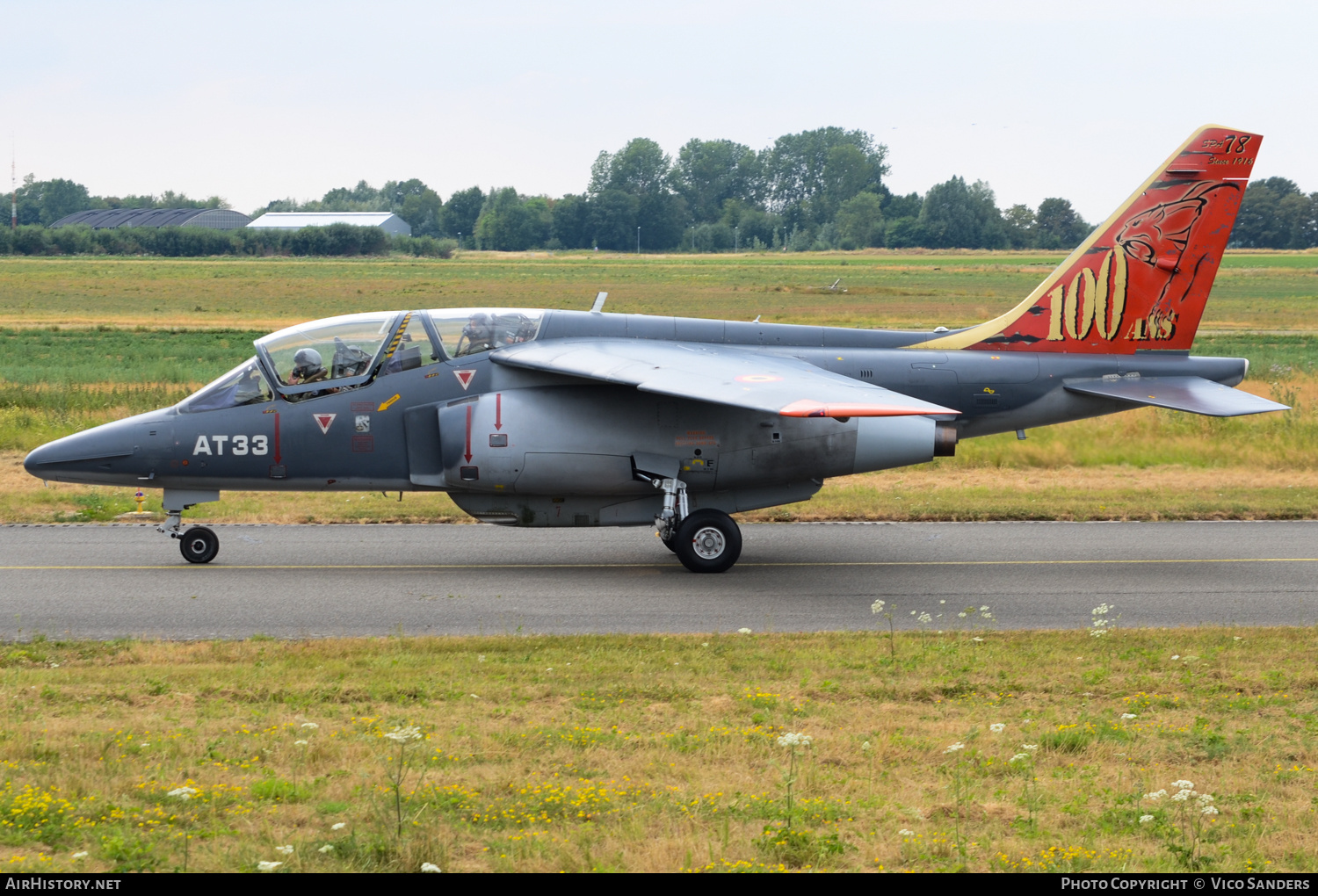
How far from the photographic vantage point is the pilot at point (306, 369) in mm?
14352

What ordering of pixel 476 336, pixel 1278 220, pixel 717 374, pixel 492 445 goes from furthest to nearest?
pixel 1278 220
pixel 476 336
pixel 492 445
pixel 717 374

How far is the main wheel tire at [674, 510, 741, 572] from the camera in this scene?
14.2 metres

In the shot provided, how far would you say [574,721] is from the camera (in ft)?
27.1

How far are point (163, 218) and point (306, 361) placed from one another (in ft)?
617

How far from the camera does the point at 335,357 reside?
47.2ft

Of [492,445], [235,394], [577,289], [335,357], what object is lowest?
[492,445]

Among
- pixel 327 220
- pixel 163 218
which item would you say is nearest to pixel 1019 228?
pixel 327 220

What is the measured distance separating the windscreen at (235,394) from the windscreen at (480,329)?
2.09 m

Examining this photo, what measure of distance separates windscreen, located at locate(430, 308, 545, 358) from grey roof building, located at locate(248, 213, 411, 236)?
177 metres

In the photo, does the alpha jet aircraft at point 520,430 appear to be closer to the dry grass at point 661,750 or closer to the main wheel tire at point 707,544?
the main wheel tire at point 707,544

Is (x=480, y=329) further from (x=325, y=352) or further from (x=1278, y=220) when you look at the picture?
(x=1278, y=220)

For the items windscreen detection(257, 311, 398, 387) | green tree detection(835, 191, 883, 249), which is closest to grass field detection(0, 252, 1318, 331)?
green tree detection(835, 191, 883, 249)

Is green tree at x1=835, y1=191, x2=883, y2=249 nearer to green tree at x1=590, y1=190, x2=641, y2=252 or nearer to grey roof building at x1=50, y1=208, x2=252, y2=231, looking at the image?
green tree at x1=590, y1=190, x2=641, y2=252

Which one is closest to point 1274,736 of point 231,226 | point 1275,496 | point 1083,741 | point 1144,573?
point 1083,741
